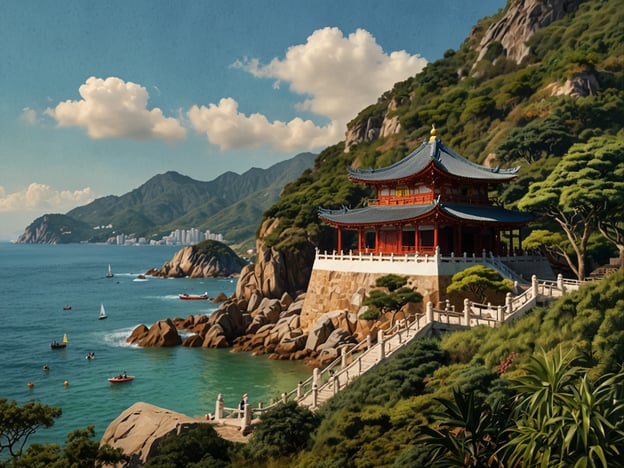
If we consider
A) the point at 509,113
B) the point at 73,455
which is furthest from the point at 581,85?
the point at 73,455

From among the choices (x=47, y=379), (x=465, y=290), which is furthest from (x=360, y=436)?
(x=47, y=379)

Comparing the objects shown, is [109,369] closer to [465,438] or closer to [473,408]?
[465,438]

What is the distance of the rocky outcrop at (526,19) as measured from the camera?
111 metres

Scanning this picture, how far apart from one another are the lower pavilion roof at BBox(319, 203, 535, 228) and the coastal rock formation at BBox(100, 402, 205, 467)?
26568 millimetres

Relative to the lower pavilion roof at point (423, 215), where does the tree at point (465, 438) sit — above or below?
below

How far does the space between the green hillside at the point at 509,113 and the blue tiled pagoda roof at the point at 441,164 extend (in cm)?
830

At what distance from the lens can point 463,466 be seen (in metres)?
15.4

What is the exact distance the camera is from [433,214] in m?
42.1

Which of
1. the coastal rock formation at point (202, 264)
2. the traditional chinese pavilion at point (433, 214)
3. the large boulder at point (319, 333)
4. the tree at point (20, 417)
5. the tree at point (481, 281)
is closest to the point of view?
the tree at point (20, 417)

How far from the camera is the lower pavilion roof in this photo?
4284 cm

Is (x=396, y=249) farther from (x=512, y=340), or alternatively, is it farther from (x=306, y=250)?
(x=306, y=250)

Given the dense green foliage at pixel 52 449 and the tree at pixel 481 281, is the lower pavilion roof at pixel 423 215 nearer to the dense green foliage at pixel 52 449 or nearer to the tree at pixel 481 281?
the tree at pixel 481 281

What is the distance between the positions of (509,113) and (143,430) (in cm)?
8289

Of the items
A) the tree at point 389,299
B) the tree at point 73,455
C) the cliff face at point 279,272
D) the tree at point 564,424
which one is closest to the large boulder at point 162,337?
the cliff face at point 279,272
